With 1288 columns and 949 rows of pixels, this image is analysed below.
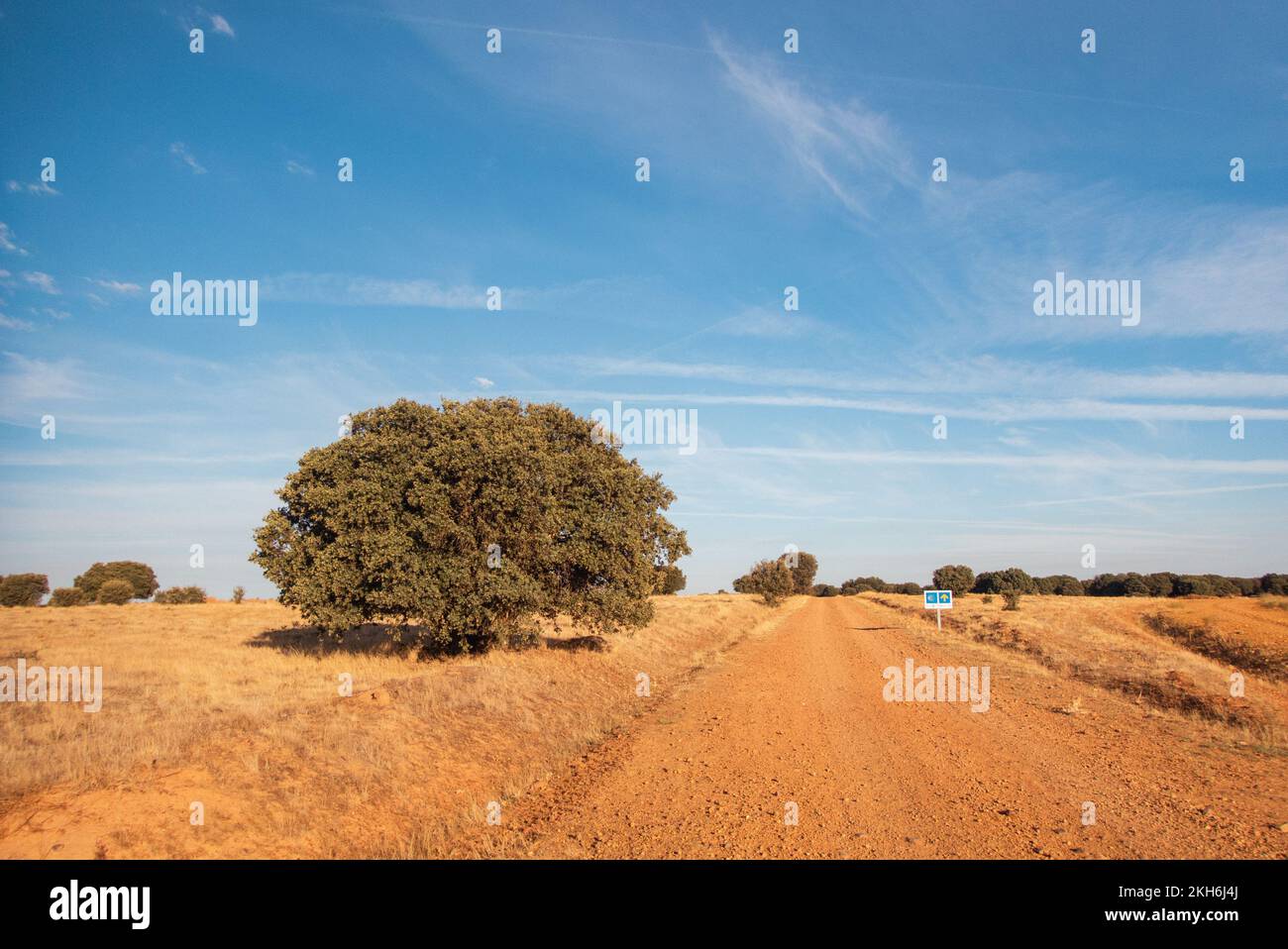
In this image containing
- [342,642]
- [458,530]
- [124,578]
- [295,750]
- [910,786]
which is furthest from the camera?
[124,578]

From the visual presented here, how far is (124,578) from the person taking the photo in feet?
298

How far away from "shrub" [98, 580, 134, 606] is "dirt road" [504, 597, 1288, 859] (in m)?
91.0

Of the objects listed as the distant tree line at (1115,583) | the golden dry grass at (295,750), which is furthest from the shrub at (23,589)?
the distant tree line at (1115,583)

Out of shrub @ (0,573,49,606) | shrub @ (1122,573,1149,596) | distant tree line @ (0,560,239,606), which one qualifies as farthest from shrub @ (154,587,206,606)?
shrub @ (1122,573,1149,596)

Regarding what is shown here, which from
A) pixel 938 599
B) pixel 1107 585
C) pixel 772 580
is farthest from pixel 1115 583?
pixel 938 599

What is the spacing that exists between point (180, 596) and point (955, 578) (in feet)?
490

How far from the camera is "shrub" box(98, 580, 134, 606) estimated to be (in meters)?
81.9

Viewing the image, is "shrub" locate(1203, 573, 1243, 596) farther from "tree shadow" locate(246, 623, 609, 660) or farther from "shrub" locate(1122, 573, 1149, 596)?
"tree shadow" locate(246, 623, 609, 660)

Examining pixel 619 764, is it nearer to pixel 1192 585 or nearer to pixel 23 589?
pixel 23 589

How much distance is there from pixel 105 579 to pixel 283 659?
86.4 metres
